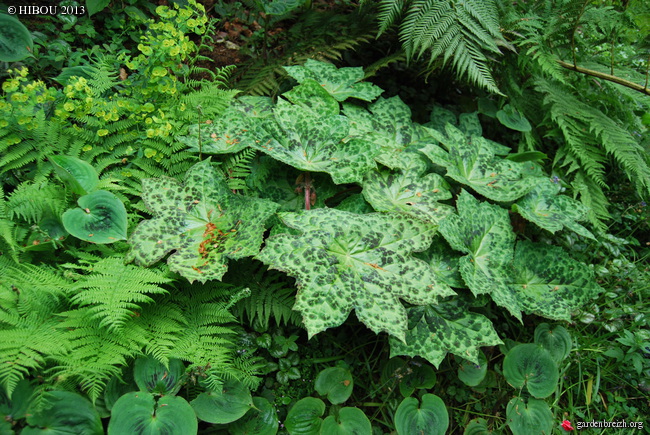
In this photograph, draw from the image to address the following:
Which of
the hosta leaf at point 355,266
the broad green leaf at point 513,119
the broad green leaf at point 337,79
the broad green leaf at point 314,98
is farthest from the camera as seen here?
the broad green leaf at point 513,119

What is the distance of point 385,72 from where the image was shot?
3.29 meters

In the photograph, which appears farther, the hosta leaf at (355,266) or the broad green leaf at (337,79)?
the broad green leaf at (337,79)

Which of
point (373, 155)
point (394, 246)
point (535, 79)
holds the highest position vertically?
point (535, 79)

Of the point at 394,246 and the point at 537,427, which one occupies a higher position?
the point at 394,246

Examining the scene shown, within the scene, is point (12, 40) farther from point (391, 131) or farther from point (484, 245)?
point (484, 245)

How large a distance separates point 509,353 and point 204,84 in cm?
221

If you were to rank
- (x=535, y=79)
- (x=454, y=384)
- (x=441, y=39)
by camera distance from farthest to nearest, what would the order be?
1. (x=535, y=79)
2. (x=441, y=39)
3. (x=454, y=384)

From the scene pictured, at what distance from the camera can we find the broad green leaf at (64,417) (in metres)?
1.53

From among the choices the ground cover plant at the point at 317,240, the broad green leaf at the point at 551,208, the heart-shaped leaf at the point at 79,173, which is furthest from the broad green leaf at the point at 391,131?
the heart-shaped leaf at the point at 79,173

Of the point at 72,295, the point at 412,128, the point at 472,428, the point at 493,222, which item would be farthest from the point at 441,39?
the point at 72,295

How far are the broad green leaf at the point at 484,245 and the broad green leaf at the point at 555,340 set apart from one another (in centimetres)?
23

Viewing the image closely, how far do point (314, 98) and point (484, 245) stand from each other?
1238 millimetres

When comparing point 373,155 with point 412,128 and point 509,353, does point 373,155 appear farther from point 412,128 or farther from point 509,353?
point 509,353

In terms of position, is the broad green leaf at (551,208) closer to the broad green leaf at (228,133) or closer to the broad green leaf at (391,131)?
the broad green leaf at (391,131)
